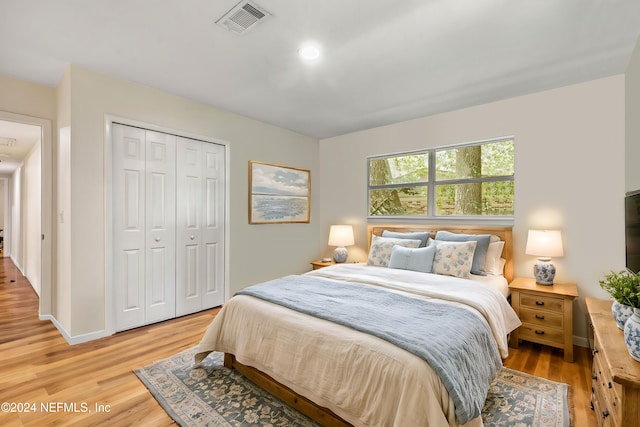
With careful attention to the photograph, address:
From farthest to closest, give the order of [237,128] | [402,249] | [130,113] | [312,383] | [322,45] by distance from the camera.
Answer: [237,128] < [402,249] < [130,113] < [322,45] < [312,383]

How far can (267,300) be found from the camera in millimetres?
2160

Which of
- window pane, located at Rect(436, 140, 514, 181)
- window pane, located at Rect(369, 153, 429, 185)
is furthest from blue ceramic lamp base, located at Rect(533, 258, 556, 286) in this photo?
window pane, located at Rect(369, 153, 429, 185)

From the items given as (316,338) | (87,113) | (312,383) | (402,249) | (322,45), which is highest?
(322,45)

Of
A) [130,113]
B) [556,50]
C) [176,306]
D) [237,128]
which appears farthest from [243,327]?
[556,50]

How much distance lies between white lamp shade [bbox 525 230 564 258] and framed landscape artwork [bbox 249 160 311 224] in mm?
3015

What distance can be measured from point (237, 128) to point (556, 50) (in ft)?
10.9

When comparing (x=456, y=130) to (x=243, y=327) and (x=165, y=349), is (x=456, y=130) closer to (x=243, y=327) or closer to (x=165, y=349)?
(x=243, y=327)

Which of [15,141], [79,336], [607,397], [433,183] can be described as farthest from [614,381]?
[15,141]

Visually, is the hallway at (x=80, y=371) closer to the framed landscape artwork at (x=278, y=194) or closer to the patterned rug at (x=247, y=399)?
the patterned rug at (x=247, y=399)

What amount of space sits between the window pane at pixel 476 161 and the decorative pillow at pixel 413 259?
1172 mm

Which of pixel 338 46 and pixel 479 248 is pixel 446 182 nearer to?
pixel 479 248

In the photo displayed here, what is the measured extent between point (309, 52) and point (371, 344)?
2.13 meters

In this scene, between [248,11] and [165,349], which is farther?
[165,349]

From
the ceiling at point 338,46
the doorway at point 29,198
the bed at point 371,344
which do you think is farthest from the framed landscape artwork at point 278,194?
the doorway at point 29,198
